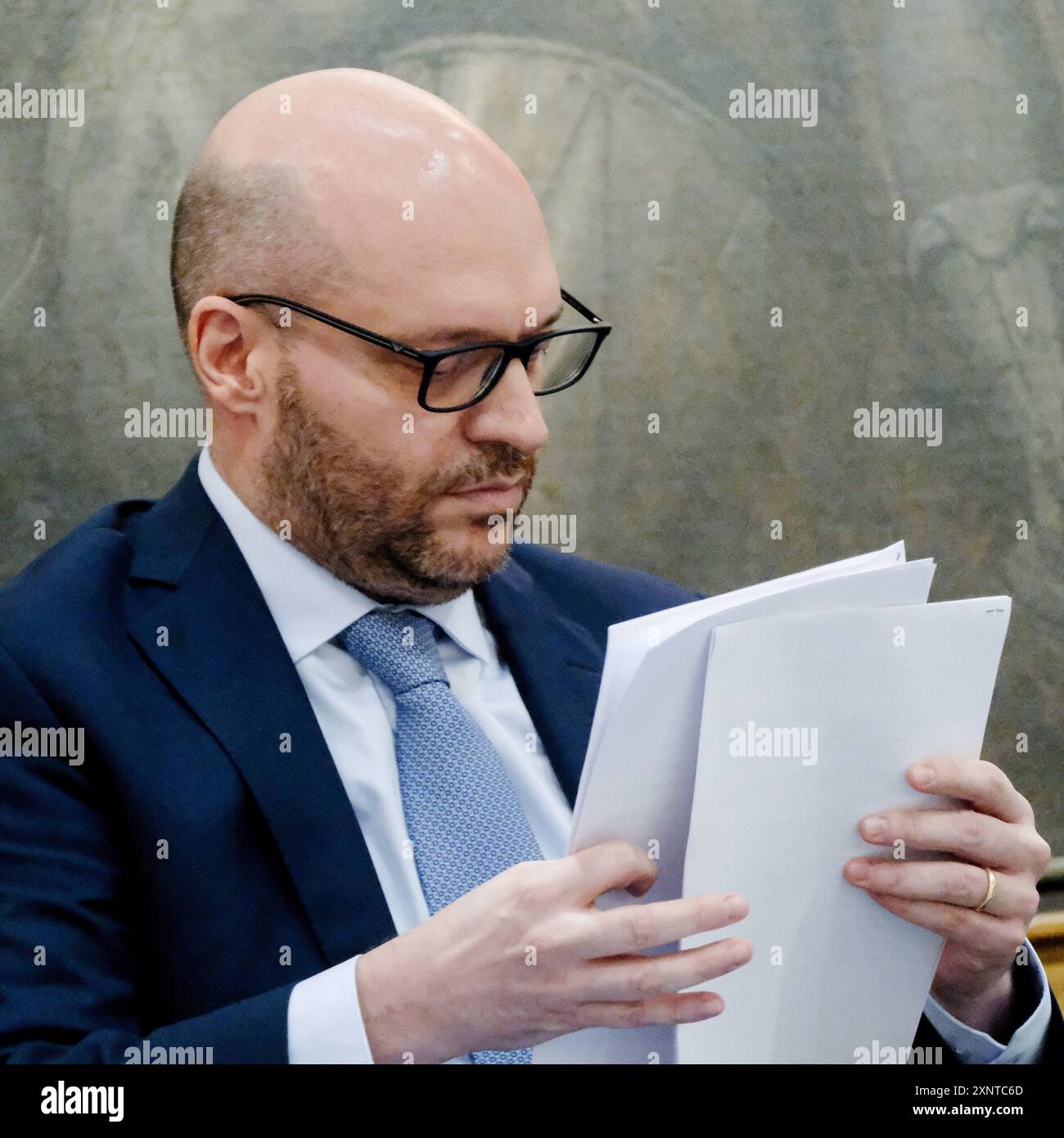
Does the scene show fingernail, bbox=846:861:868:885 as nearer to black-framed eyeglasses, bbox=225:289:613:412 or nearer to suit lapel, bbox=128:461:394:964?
suit lapel, bbox=128:461:394:964

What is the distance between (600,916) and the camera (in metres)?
0.77

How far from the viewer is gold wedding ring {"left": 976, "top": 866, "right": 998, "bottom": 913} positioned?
3.09 ft

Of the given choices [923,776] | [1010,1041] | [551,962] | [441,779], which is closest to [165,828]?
[441,779]

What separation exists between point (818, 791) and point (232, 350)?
65cm

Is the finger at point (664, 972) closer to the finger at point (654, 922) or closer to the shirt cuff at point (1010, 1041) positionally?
the finger at point (654, 922)

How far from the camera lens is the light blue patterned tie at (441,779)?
1048mm

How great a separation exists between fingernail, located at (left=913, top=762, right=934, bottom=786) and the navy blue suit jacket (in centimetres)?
33

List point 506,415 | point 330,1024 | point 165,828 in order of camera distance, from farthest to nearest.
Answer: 1. point 506,415
2. point 165,828
3. point 330,1024

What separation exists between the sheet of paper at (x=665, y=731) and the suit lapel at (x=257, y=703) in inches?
9.9

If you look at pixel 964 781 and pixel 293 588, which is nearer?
pixel 964 781

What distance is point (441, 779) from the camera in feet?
3.53

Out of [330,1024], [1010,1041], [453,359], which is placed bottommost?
[1010,1041]

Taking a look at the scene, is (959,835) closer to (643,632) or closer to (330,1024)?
(643,632)

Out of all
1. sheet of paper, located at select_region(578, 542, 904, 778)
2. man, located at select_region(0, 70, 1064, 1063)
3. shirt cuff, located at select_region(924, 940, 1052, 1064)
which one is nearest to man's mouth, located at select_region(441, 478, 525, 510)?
man, located at select_region(0, 70, 1064, 1063)
